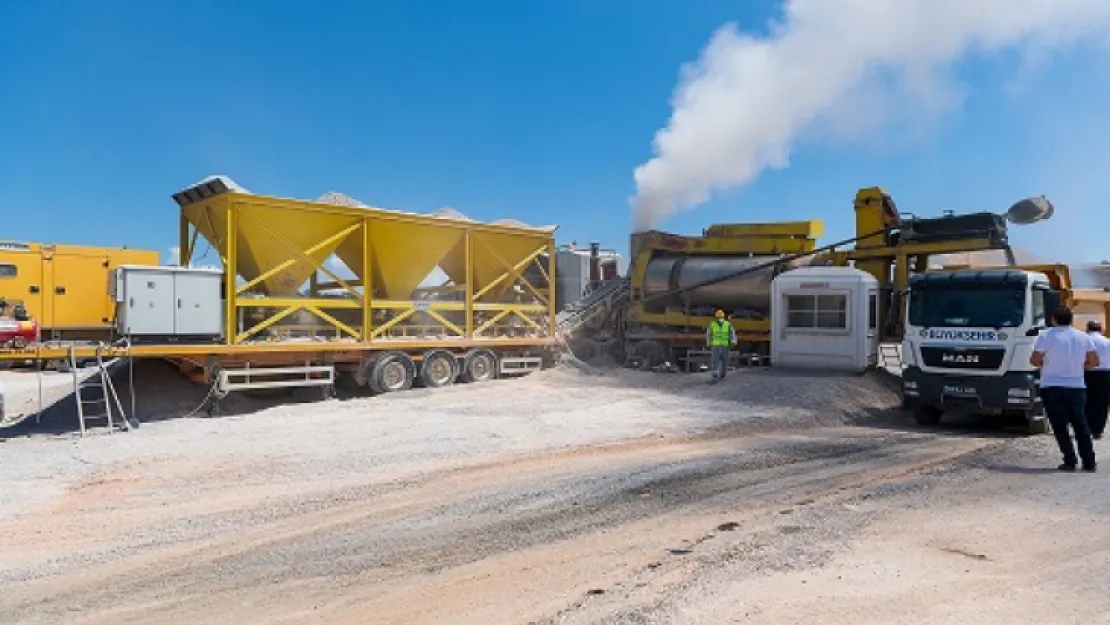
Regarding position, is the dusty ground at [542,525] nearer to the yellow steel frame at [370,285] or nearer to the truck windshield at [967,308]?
the truck windshield at [967,308]

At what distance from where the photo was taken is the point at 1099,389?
9609 millimetres

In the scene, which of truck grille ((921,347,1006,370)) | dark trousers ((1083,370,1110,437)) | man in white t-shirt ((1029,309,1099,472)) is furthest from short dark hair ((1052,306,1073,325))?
truck grille ((921,347,1006,370))

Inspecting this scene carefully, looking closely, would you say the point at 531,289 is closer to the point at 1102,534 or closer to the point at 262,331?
the point at 262,331

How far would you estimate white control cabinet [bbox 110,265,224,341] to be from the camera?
11086 millimetres

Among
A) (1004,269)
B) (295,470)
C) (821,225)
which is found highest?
(821,225)

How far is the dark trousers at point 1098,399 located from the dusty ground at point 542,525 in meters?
0.71

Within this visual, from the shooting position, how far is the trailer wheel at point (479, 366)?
51.3 feet

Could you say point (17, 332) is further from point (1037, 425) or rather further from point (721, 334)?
point (1037, 425)

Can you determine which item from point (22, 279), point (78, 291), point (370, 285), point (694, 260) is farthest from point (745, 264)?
point (22, 279)

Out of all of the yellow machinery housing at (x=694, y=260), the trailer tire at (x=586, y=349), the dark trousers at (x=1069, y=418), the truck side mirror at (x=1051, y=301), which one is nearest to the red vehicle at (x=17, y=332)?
the trailer tire at (x=586, y=349)

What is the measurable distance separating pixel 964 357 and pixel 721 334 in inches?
209

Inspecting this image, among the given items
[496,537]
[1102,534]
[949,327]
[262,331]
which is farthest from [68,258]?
[1102,534]

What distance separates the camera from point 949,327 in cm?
1123

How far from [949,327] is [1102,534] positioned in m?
6.11
